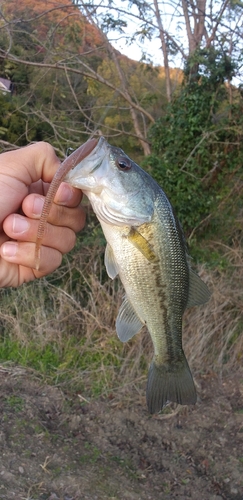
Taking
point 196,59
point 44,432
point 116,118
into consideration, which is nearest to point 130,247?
point 44,432

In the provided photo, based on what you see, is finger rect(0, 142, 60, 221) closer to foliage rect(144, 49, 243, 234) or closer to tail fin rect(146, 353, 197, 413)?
tail fin rect(146, 353, 197, 413)

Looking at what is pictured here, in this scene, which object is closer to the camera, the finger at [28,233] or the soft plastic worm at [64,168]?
the soft plastic worm at [64,168]

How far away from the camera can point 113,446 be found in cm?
387

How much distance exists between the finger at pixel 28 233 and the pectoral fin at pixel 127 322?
0.44m

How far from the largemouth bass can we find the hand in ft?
0.81

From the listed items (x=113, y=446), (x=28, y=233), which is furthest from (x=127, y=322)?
(x=113, y=446)

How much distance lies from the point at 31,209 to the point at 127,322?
632mm

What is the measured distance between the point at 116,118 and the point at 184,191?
9.57 ft

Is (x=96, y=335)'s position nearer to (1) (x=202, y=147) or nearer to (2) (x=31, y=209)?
(2) (x=31, y=209)

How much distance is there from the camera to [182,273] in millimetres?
1736

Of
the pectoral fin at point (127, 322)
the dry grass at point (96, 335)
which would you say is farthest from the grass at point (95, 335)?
the pectoral fin at point (127, 322)

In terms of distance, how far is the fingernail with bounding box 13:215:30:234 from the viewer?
A: 6.03ft

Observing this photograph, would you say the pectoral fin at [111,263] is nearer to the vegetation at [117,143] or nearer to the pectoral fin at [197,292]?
the pectoral fin at [197,292]

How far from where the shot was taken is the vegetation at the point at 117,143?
4.91 metres
